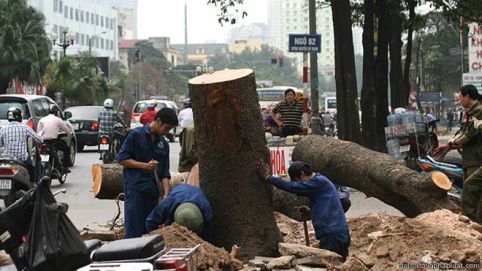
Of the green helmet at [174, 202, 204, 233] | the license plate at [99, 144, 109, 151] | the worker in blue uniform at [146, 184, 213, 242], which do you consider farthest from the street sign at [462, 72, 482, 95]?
the green helmet at [174, 202, 204, 233]

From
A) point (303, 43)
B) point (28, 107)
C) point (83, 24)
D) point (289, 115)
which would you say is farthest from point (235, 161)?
point (83, 24)

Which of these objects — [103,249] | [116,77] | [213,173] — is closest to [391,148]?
[213,173]

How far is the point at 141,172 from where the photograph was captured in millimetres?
9328

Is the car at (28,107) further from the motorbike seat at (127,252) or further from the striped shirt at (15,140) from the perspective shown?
the motorbike seat at (127,252)

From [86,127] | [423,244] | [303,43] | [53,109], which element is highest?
[303,43]

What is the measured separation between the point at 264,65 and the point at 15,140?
11915cm

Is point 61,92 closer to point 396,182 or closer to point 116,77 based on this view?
point 116,77

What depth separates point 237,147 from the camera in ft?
29.7

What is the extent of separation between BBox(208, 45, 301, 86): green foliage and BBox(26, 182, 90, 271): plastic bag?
116062mm

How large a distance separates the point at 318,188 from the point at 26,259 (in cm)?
395

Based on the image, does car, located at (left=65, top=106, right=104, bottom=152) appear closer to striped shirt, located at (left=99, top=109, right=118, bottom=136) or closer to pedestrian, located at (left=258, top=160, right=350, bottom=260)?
striped shirt, located at (left=99, top=109, right=118, bottom=136)

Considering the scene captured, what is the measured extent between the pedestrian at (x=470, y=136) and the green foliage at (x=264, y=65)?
11010cm

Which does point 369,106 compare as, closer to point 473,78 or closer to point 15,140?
point 15,140

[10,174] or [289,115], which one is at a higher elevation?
[289,115]
